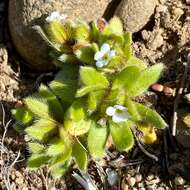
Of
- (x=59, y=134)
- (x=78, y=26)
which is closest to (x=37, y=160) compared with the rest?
(x=59, y=134)

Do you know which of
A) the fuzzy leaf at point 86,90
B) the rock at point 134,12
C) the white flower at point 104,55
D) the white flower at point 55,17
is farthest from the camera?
the rock at point 134,12

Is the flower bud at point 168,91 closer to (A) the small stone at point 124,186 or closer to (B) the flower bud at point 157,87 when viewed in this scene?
(B) the flower bud at point 157,87

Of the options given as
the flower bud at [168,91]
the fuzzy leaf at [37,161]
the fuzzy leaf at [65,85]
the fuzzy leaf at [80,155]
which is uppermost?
the fuzzy leaf at [65,85]

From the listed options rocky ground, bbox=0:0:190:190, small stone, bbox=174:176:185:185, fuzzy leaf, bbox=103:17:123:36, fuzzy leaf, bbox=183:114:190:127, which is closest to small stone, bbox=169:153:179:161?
rocky ground, bbox=0:0:190:190

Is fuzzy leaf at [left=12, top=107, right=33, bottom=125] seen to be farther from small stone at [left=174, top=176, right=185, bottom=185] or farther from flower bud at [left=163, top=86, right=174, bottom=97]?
small stone at [left=174, top=176, right=185, bottom=185]

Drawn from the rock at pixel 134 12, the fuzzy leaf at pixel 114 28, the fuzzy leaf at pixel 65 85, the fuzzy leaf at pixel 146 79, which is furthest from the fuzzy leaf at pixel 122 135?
the rock at pixel 134 12

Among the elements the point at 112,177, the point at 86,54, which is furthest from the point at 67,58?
the point at 112,177

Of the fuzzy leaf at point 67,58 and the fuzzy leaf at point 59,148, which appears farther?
the fuzzy leaf at point 67,58
